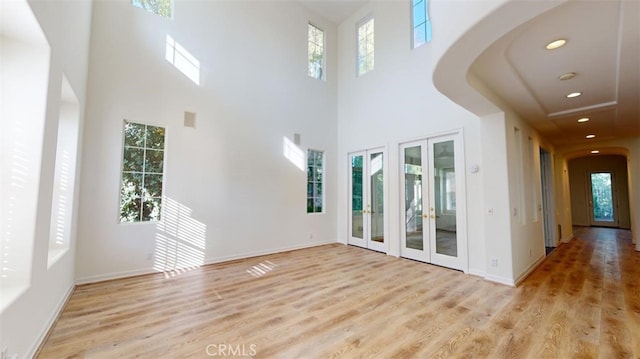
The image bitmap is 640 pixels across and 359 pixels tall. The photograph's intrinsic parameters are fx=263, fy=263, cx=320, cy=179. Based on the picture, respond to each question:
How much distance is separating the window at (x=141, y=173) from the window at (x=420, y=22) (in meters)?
5.18

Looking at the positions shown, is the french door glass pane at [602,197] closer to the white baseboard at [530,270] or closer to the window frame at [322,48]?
the white baseboard at [530,270]

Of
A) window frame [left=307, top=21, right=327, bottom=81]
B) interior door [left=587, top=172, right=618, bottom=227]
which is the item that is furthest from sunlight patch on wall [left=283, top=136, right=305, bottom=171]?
interior door [left=587, top=172, right=618, bottom=227]

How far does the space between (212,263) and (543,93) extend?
19.2 ft

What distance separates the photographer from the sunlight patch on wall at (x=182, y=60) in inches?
180

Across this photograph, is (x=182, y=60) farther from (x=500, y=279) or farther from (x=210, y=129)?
(x=500, y=279)

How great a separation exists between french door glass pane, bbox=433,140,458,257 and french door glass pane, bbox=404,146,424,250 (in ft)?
1.07

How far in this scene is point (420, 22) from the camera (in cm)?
542

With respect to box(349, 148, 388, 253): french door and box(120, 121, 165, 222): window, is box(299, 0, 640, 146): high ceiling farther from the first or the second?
box(120, 121, 165, 222): window

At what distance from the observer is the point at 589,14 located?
205cm

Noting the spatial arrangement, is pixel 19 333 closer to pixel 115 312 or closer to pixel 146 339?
pixel 146 339

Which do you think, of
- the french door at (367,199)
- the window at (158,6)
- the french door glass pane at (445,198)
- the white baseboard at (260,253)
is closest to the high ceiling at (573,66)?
the french door glass pane at (445,198)

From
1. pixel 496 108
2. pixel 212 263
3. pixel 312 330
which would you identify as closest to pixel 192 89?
pixel 212 263

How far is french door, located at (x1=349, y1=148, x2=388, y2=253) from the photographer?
5941mm

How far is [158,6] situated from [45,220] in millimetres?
4105
